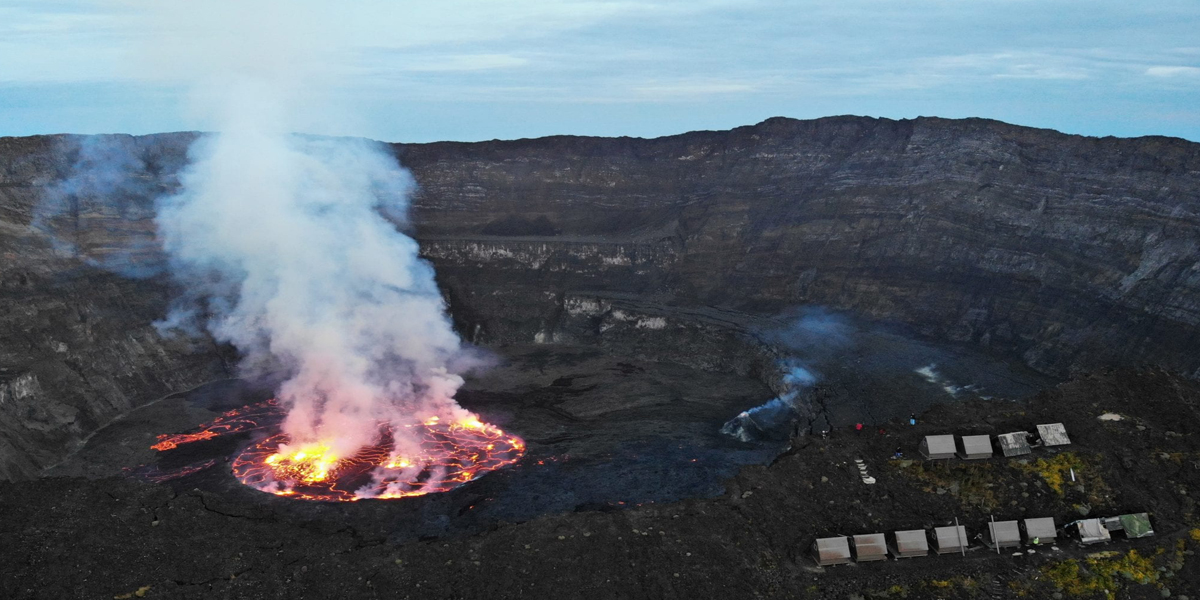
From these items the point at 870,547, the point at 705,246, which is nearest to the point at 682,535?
the point at 870,547

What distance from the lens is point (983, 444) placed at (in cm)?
2488

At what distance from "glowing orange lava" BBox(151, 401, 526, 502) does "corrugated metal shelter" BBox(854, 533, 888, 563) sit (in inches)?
560

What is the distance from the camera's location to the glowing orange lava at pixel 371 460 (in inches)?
1087

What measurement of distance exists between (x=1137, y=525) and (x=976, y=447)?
4.75 meters

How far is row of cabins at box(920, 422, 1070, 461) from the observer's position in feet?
81.5

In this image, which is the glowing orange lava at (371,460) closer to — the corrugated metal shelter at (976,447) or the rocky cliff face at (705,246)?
the rocky cliff face at (705,246)

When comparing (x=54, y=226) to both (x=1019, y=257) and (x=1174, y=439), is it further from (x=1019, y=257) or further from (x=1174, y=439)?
(x=1019, y=257)

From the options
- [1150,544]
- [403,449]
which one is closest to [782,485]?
[1150,544]

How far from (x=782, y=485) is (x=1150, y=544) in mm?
10267

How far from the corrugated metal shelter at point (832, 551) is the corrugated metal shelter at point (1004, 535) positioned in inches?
167

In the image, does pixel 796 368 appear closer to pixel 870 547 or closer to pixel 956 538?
pixel 956 538

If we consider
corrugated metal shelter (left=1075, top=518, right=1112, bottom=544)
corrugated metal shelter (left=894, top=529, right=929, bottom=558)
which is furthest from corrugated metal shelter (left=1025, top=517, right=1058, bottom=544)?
corrugated metal shelter (left=894, top=529, right=929, bottom=558)

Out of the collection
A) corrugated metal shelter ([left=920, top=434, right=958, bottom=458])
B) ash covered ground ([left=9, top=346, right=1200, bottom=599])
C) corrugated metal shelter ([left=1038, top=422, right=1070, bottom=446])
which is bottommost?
ash covered ground ([left=9, top=346, right=1200, bottom=599])

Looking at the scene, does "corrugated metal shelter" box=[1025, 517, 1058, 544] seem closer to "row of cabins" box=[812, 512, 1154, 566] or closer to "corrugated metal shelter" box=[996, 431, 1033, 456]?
"row of cabins" box=[812, 512, 1154, 566]
